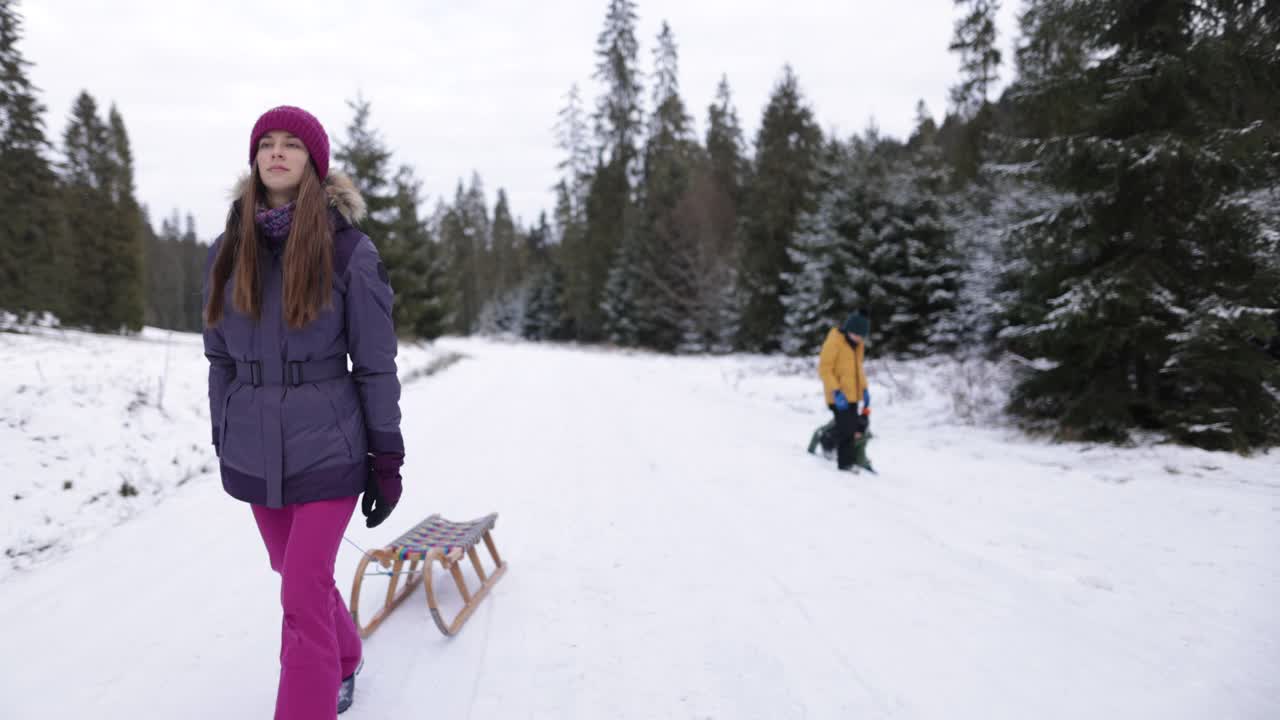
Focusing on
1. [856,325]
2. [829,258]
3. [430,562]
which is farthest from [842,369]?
[829,258]

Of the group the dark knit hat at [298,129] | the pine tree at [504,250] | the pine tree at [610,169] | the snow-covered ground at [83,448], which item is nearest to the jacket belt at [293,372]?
the dark knit hat at [298,129]

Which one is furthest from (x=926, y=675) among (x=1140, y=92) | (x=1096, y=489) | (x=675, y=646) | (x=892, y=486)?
(x=1140, y=92)

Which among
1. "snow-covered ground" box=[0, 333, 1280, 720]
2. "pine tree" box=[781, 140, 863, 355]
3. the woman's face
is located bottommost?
"snow-covered ground" box=[0, 333, 1280, 720]

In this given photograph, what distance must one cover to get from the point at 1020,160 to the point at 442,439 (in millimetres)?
9320

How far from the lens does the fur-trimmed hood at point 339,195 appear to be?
2291 mm

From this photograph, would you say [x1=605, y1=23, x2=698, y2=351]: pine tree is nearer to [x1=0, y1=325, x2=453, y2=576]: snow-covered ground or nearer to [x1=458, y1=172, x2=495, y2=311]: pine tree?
[x1=0, y1=325, x2=453, y2=576]: snow-covered ground

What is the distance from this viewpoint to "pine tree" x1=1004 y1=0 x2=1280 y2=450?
23.7 feet

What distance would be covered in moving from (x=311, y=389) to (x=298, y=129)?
0.93 meters

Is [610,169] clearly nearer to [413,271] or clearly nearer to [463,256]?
[413,271]

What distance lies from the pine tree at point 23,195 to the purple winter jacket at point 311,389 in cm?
2082

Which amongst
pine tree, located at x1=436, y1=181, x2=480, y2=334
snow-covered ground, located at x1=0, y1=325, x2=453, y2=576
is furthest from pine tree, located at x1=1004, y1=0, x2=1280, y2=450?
pine tree, located at x1=436, y1=181, x2=480, y2=334

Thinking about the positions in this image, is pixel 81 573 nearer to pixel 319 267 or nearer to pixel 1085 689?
pixel 319 267

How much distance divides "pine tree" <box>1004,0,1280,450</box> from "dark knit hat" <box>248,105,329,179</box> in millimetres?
8664

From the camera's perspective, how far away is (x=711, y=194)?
37875 millimetres
